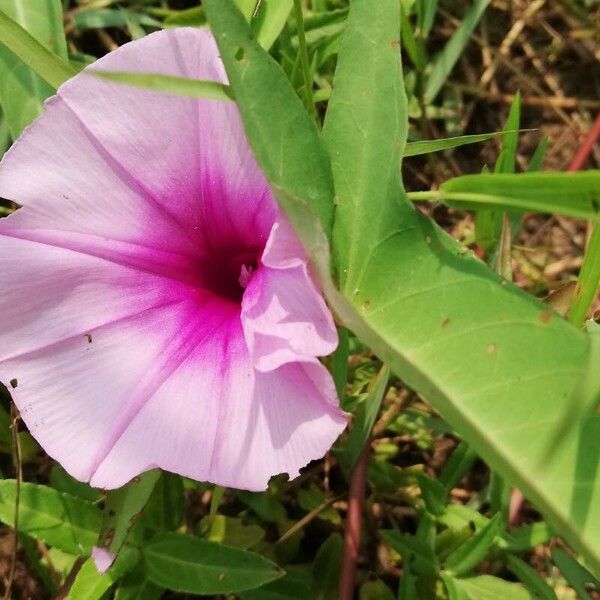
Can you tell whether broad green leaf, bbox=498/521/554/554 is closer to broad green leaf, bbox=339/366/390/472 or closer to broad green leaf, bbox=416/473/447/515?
broad green leaf, bbox=416/473/447/515

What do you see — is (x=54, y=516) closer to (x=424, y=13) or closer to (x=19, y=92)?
(x=19, y=92)

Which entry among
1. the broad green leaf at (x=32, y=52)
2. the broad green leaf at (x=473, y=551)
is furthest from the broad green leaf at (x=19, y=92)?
the broad green leaf at (x=473, y=551)

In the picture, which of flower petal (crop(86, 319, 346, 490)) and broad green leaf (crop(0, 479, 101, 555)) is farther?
broad green leaf (crop(0, 479, 101, 555))

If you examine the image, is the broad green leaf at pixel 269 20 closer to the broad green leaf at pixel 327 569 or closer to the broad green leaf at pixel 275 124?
the broad green leaf at pixel 275 124

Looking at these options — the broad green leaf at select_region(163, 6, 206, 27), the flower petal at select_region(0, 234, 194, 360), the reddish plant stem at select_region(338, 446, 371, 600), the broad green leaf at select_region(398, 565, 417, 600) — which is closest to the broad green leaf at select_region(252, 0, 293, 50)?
the broad green leaf at select_region(163, 6, 206, 27)

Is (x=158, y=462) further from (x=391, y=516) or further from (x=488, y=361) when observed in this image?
(x=391, y=516)

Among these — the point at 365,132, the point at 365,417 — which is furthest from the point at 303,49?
the point at 365,417
